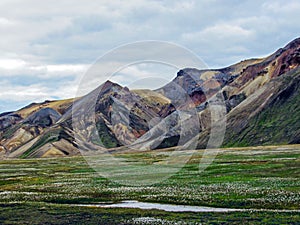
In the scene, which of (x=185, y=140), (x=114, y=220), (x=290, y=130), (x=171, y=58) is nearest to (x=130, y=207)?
(x=114, y=220)

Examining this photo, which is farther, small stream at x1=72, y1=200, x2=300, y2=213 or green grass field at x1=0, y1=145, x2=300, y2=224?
small stream at x1=72, y1=200, x2=300, y2=213

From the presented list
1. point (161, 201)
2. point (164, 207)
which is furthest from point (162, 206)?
point (161, 201)

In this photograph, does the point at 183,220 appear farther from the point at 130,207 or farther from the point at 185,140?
the point at 185,140

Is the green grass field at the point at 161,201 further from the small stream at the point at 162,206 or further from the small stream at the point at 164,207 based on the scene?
the small stream at the point at 162,206

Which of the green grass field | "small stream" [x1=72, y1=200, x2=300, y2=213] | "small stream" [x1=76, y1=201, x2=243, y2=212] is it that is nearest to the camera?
the green grass field

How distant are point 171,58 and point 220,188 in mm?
25395

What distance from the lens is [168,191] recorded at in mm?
44469

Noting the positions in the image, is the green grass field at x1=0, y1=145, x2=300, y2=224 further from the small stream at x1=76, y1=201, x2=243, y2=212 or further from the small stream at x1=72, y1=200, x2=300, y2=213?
the small stream at x1=76, y1=201, x2=243, y2=212

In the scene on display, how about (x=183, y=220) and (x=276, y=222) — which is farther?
(x=183, y=220)

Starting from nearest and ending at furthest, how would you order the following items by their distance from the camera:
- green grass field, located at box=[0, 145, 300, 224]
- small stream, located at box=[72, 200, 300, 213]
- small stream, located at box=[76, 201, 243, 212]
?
1. green grass field, located at box=[0, 145, 300, 224]
2. small stream, located at box=[72, 200, 300, 213]
3. small stream, located at box=[76, 201, 243, 212]

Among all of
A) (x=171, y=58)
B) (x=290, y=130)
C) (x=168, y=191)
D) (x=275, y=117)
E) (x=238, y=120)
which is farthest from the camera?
(x=238, y=120)

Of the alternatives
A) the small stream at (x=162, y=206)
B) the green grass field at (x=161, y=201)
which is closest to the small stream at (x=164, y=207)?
the small stream at (x=162, y=206)

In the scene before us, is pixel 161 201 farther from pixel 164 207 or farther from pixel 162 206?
pixel 164 207

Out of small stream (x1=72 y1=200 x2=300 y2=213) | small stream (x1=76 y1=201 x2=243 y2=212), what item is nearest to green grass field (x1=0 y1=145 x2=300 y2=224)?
small stream (x1=72 y1=200 x2=300 y2=213)
